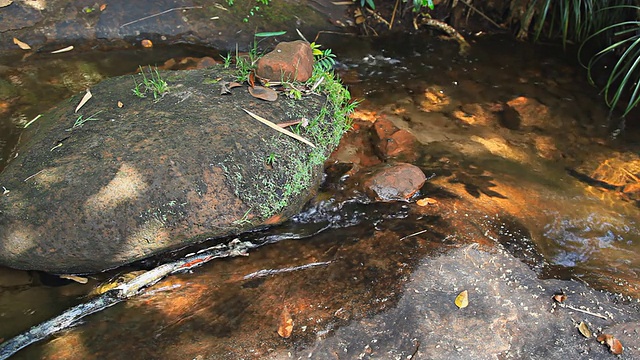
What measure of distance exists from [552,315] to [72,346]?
2142 millimetres

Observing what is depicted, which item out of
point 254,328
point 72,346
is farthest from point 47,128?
point 254,328

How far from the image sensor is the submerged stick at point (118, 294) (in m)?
2.07

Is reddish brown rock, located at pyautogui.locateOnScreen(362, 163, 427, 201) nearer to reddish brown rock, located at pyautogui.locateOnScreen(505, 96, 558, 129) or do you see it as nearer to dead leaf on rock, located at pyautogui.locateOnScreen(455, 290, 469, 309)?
dead leaf on rock, located at pyautogui.locateOnScreen(455, 290, 469, 309)

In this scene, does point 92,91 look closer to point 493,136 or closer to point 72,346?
point 72,346

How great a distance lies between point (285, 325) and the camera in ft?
6.78

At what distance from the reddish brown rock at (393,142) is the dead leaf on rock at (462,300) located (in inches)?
53.0

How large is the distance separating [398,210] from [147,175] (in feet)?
4.70

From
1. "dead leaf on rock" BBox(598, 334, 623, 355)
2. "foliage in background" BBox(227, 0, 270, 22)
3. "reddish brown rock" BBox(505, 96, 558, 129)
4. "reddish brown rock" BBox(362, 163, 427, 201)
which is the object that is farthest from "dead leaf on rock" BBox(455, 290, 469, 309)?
"foliage in background" BBox(227, 0, 270, 22)

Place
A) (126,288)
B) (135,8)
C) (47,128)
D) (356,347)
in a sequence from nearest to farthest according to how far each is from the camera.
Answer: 1. (356,347)
2. (126,288)
3. (47,128)
4. (135,8)

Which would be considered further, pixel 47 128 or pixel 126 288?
pixel 47 128

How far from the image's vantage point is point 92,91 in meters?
3.00

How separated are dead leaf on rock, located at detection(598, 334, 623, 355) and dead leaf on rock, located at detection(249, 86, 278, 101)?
2.13 meters

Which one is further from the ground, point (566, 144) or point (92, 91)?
point (92, 91)

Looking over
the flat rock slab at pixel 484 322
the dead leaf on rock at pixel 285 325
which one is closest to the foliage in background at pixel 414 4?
the flat rock slab at pixel 484 322
